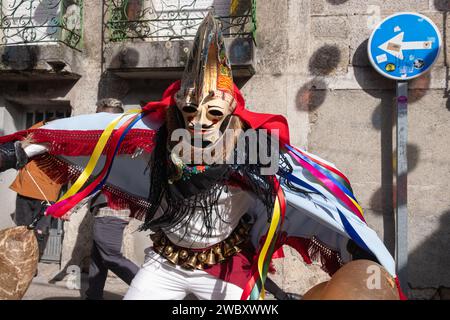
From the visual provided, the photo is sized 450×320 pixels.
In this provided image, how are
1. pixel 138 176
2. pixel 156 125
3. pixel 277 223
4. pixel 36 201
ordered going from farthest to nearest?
pixel 36 201 < pixel 138 176 < pixel 156 125 < pixel 277 223

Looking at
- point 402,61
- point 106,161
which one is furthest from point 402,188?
point 106,161

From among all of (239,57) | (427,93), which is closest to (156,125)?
(239,57)

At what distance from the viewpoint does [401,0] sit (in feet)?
16.8

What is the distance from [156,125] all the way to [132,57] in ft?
10.0

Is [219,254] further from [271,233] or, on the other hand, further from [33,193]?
[33,193]

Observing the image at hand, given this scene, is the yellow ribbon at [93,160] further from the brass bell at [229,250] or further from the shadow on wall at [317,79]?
the shadow on wall at [317,79]

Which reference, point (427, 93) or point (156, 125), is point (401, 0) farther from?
point (156, 125)

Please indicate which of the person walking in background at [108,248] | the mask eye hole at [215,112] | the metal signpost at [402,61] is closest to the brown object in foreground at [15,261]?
the mask eye hole at [215,112]

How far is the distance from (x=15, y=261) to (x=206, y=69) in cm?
134

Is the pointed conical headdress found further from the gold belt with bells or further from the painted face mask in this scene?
the gold belt with bells

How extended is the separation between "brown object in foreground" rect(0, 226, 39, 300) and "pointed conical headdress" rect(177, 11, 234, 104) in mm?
1073

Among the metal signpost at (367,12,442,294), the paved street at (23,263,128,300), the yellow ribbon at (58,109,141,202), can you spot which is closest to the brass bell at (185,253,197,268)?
the yellow ribbon at (58,109,141,202)

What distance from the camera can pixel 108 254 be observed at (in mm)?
3951

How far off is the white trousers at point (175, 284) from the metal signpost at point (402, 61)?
3.04 m
